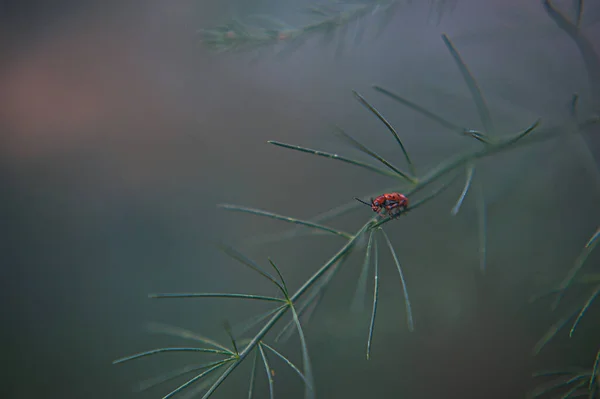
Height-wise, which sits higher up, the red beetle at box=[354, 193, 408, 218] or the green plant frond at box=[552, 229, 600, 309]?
the red beetle at box=[354, 193, 408, 218]

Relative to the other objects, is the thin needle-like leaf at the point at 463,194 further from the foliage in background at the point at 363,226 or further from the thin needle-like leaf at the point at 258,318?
the thin needle-like leaf at the point at 258,318

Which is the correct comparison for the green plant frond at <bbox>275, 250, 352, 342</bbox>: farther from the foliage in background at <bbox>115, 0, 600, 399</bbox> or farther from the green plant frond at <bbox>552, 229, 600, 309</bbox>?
the green plant frond at <bbox>552, 229, 600, 309</bbox>

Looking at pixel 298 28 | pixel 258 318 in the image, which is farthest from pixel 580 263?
pixel 298 28

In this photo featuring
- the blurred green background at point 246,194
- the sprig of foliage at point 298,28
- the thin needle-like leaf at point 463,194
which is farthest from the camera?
the blurred green background at point 246,194

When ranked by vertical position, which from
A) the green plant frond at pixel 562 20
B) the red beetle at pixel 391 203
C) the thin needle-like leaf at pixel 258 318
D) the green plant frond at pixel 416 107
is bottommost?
the thin needle-like leaf at pixel 258 318

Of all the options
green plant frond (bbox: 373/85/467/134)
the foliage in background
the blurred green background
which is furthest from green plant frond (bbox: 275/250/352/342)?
the blurred green background

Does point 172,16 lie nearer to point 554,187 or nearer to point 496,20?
point 496,20

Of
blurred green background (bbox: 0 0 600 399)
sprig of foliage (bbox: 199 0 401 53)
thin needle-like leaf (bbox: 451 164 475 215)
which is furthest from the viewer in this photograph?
blurred green background (bbox: 0 0 600 399)

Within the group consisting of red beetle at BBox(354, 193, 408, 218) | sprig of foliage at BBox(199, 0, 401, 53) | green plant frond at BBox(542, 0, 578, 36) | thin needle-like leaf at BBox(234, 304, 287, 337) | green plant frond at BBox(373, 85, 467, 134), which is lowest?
thin needle-like leaf at BBox(234, 304, 287, 337)

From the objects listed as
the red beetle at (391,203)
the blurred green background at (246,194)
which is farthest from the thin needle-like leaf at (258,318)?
the blurred green background at (246,194)

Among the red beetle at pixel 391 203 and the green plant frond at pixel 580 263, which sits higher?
the red beetle at pixel 391 203
